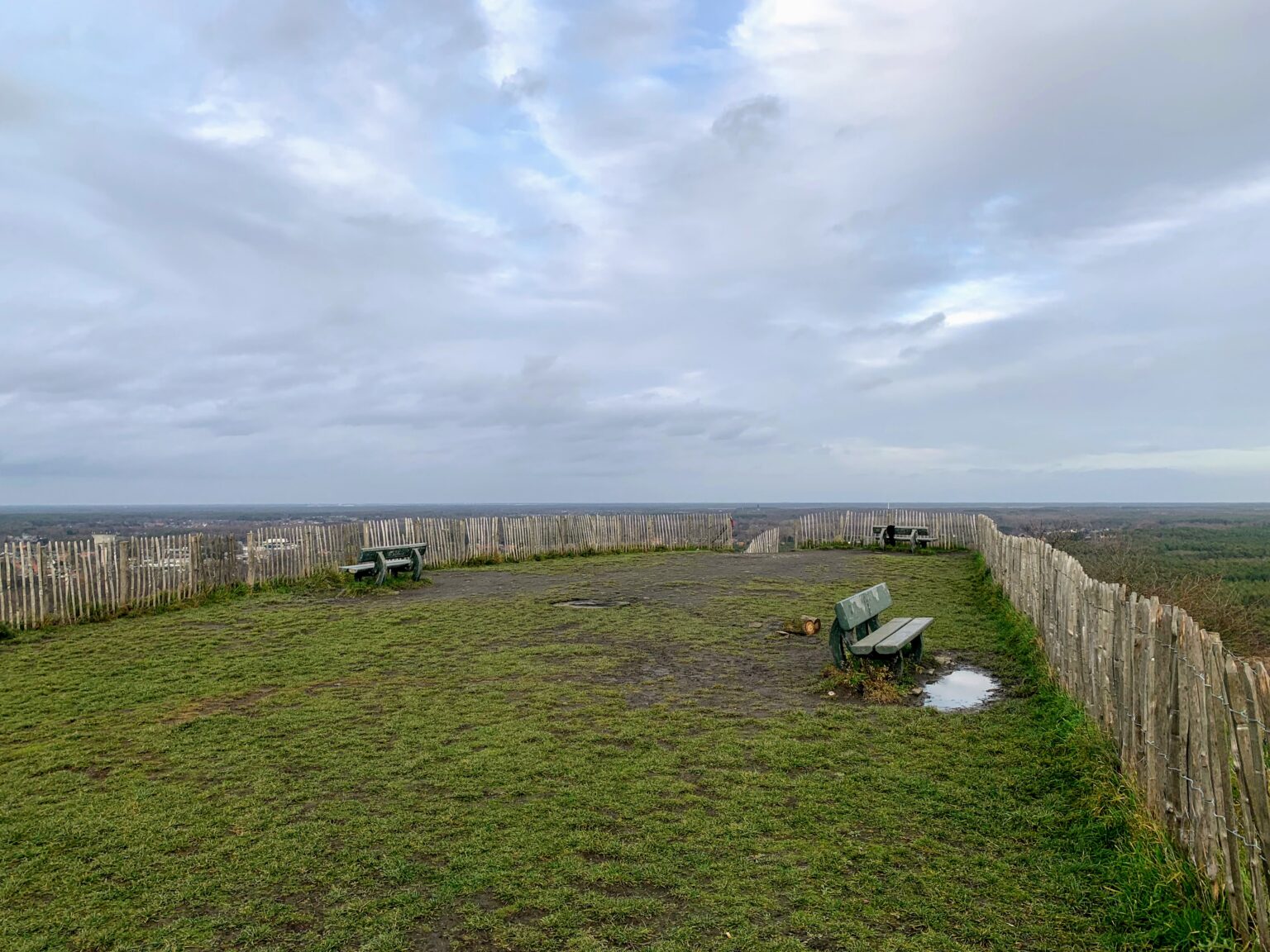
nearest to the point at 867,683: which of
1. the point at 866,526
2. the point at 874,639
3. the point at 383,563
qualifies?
the point at 874,639

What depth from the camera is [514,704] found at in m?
7.04

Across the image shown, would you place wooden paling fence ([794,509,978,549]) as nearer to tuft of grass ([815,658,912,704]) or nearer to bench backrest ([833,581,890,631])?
bench backrest ([833,581,890,631])

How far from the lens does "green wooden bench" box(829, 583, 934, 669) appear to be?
7.60 m

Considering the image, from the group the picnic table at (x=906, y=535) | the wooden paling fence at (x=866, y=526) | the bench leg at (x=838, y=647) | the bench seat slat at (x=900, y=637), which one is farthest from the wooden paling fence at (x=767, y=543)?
the bench leg at (x=838, y=647)

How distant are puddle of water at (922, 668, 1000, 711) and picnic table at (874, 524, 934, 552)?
16.7 m

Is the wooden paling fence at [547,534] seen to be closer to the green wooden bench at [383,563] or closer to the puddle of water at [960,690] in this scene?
the green wooden bench at [383,563]

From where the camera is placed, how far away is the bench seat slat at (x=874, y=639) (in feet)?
24.8

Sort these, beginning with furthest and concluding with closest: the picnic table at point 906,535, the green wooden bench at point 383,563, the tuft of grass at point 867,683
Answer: the picnic table at point 906,535 → the green wooden bench at point 383,563 → the tuft of grass at point 867,683

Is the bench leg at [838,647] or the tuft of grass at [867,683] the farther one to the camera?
the bench leg at [838,647]

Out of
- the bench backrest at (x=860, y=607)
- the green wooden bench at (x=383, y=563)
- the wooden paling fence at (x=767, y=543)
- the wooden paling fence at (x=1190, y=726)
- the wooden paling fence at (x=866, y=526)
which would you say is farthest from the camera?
the wooden paling fence at (x=767, y=543)

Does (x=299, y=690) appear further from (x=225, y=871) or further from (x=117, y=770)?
(x=225, y=871)

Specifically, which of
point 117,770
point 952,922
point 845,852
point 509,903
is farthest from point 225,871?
point 952,922

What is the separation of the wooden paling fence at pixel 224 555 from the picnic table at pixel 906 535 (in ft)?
25.2

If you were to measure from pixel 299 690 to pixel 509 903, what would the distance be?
16.0 feet
